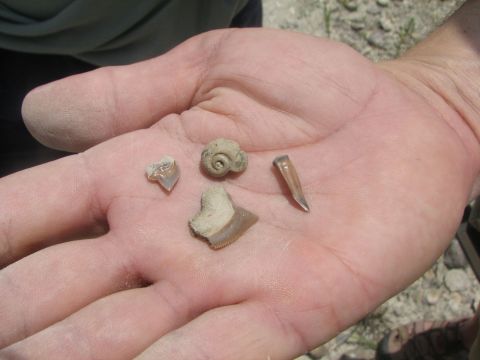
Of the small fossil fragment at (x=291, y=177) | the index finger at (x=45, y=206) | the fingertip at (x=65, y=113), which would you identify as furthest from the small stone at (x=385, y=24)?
the index finger at (x=45, y=206)

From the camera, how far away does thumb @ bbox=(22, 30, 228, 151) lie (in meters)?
2.78

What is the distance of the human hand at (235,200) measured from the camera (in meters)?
2.19

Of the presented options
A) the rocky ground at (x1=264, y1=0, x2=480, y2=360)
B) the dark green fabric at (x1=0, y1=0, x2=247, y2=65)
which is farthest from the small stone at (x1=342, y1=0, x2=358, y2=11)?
the dark green fabric at (x1=0, y1=0, x2=247, y2=65)

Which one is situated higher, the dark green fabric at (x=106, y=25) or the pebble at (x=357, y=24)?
the dark green fabric at (x=106, y=25)

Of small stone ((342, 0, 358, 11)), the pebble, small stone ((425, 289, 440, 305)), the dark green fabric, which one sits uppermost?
the dark green fabric

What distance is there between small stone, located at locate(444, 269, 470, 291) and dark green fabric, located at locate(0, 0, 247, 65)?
2.32 metres

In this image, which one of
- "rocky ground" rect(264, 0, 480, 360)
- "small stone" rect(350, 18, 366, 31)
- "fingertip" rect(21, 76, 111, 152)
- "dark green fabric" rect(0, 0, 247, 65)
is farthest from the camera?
"small stone" rect(350, 18, 366, 31)

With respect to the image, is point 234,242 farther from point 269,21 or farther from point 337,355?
point 269,21

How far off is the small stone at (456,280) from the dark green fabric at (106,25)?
2324 millimetres

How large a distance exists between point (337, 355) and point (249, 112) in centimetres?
196

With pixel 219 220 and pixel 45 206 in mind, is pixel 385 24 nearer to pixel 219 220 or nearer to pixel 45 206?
pixel 219 220

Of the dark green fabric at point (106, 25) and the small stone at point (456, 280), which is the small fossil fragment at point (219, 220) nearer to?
the dark green fabric at point (106, 25)

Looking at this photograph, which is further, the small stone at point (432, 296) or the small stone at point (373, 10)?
the small stone at point (373, 10)

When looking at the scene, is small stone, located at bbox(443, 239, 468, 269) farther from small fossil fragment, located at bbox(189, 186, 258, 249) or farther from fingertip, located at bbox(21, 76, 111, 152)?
fingertip, located at bbox(21, 76, 111, 152)
